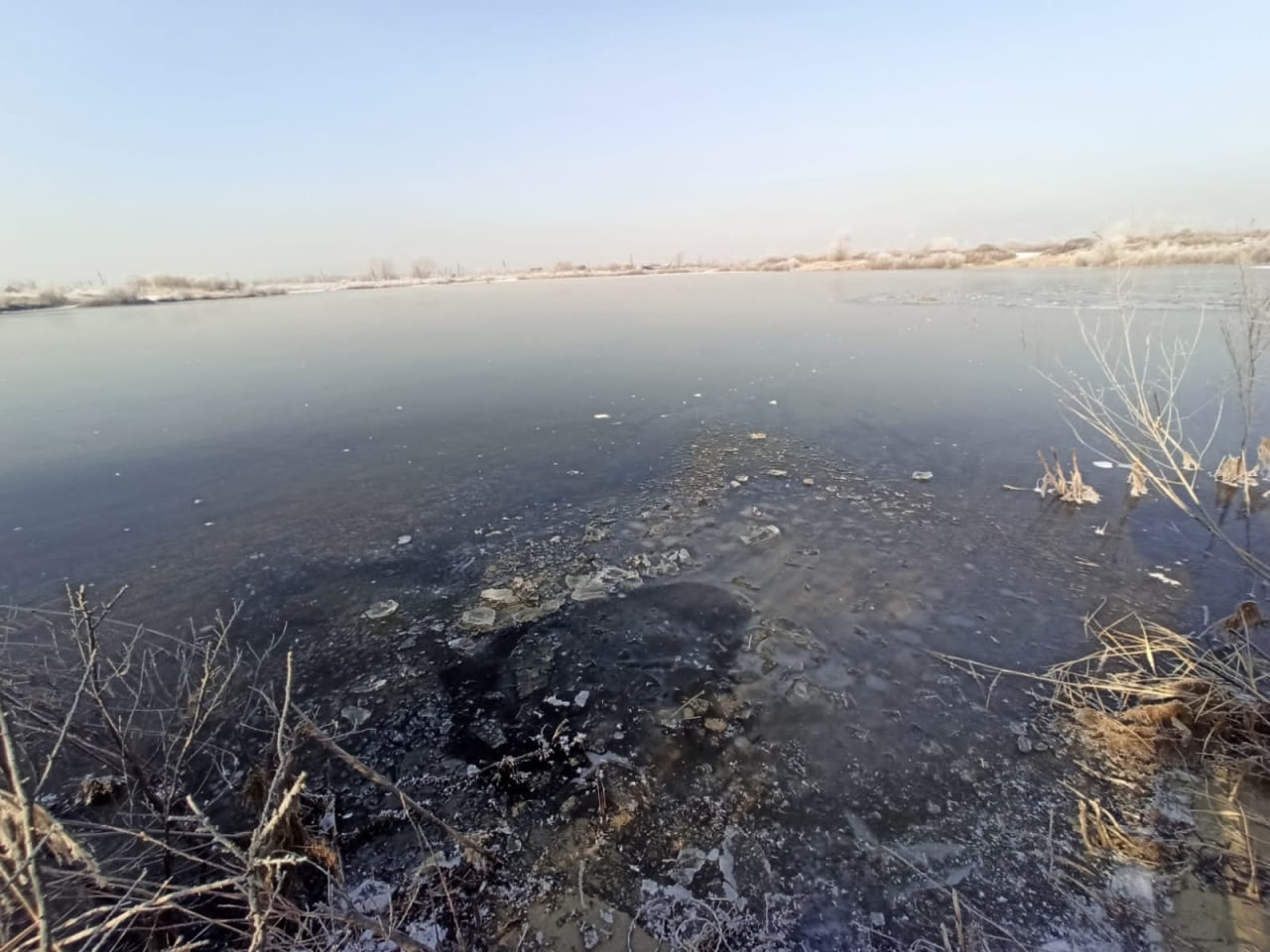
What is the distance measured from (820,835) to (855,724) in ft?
2.60

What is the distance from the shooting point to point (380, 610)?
15.0 ft

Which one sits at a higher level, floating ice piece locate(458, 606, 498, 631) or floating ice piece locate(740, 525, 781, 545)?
floating ice piece locate(740, 525, 781, 545)

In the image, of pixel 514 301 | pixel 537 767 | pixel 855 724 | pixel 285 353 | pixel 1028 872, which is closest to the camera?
pixel 1028 872

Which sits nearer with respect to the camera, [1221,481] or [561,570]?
[561,570]

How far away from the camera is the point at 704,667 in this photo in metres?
3.86

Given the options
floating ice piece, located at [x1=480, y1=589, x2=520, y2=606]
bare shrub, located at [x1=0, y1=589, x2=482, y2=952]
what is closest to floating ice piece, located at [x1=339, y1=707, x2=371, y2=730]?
bare shrub, located at [x1=0, y1=589, x2=482, y2=952]

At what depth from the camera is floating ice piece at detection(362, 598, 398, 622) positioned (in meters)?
4.51

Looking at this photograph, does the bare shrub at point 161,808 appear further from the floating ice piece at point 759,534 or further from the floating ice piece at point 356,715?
the floating ice piece at point 759,534

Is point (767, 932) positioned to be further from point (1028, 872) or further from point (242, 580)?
point (242, 580)

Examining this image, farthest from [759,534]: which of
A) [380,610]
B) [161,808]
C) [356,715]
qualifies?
[161,808]

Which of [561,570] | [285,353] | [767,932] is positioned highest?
[285,353]

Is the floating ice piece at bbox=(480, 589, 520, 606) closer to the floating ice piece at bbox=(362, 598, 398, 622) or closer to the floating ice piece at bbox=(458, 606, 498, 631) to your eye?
the floating ice piece at bbox=(458, 606, 498, 631)

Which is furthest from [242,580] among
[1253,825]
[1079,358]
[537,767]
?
[1079,358]

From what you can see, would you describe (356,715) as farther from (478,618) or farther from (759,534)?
(759,534)
